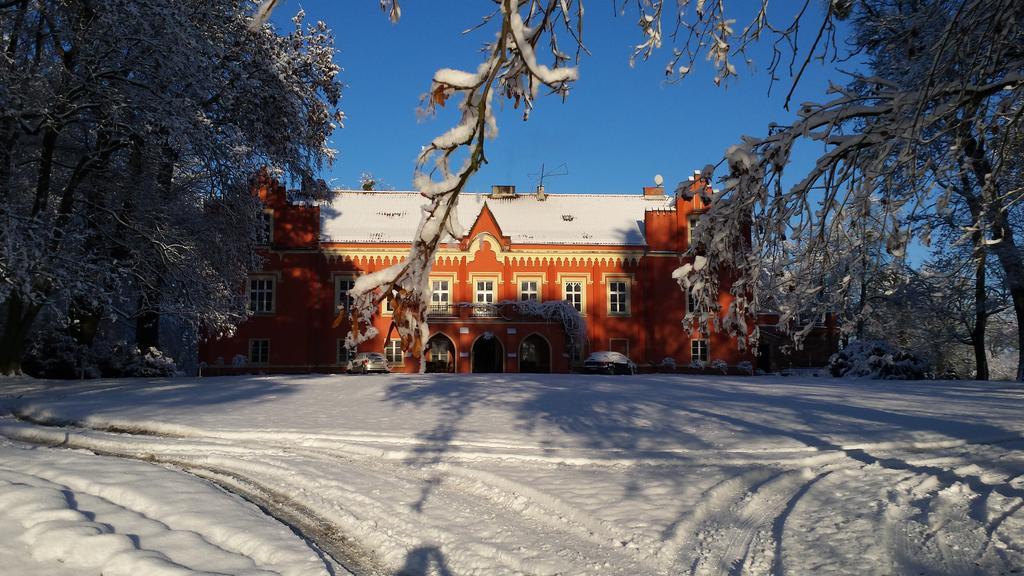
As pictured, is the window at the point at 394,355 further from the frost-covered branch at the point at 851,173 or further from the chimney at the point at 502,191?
the frost-covered branch at the point at 851,173

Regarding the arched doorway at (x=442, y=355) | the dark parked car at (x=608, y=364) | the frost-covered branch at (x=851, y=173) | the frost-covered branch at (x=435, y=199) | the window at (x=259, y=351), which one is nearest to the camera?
the frost-covered branch at (x=435, y=199)

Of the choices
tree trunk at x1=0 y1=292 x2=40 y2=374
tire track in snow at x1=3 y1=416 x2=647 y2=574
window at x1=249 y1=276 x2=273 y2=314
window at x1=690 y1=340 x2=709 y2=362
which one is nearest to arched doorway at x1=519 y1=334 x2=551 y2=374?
window at x1=690 y1=340 x2=709 y2=362

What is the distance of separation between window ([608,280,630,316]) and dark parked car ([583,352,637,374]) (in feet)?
15.4

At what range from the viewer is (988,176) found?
5.12 meters

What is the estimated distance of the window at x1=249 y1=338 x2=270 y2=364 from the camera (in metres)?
35.9

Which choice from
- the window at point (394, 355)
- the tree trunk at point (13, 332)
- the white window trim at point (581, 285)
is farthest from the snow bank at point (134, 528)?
the white window trim at point (581, 285)

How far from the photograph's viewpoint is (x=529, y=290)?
37.3m

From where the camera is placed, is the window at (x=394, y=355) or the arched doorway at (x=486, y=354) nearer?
the window at (x=394, y=355)

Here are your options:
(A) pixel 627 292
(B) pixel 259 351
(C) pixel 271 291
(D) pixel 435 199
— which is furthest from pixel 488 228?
(D) pixel 435 199

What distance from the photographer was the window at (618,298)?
3756 cm

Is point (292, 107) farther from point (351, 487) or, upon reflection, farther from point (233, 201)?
point (351, 487)

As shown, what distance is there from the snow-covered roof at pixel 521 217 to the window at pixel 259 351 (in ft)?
19.8

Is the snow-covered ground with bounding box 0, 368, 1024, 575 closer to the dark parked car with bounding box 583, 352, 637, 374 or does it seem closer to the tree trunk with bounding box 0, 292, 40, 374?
the tree trunk with bounding box 0, 292, 40, 374

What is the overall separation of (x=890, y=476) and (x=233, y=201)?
17585 millimetres
